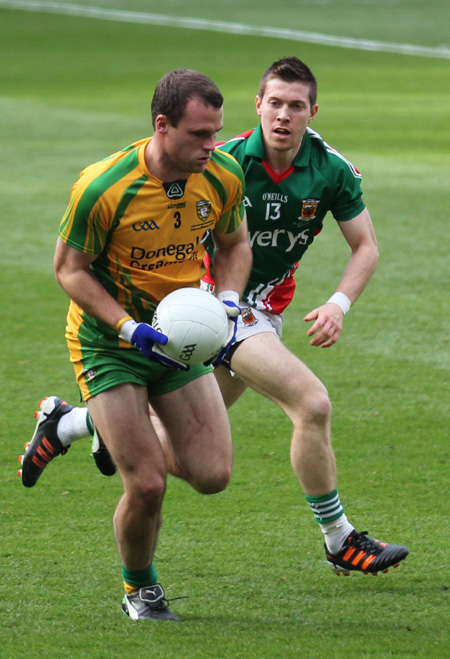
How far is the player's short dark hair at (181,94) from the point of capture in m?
4.48

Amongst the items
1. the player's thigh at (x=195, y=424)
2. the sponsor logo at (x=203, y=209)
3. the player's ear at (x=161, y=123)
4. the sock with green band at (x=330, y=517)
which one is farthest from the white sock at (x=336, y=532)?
the player's ear at (x=161, y=123)

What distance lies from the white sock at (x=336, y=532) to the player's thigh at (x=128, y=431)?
1030mm

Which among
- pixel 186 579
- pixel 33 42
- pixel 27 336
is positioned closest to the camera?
pixel 186 579

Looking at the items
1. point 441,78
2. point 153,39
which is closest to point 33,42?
point 153,39

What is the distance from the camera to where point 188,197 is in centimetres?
477

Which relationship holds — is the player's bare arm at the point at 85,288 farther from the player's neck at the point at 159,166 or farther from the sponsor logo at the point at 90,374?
the player's neck at the point at 159,166

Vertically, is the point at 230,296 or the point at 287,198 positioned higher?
the point at 287,198

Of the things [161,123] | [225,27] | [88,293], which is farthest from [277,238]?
[225,27]

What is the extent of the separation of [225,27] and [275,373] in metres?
31.5

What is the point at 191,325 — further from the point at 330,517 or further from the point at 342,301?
the point at 330,517

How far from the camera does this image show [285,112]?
5.59 metres

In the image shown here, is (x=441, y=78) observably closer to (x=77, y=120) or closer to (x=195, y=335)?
(x=77, y=120)

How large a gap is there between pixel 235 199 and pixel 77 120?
51.2ft

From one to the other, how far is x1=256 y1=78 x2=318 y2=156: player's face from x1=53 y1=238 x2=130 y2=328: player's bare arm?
1475 mm
